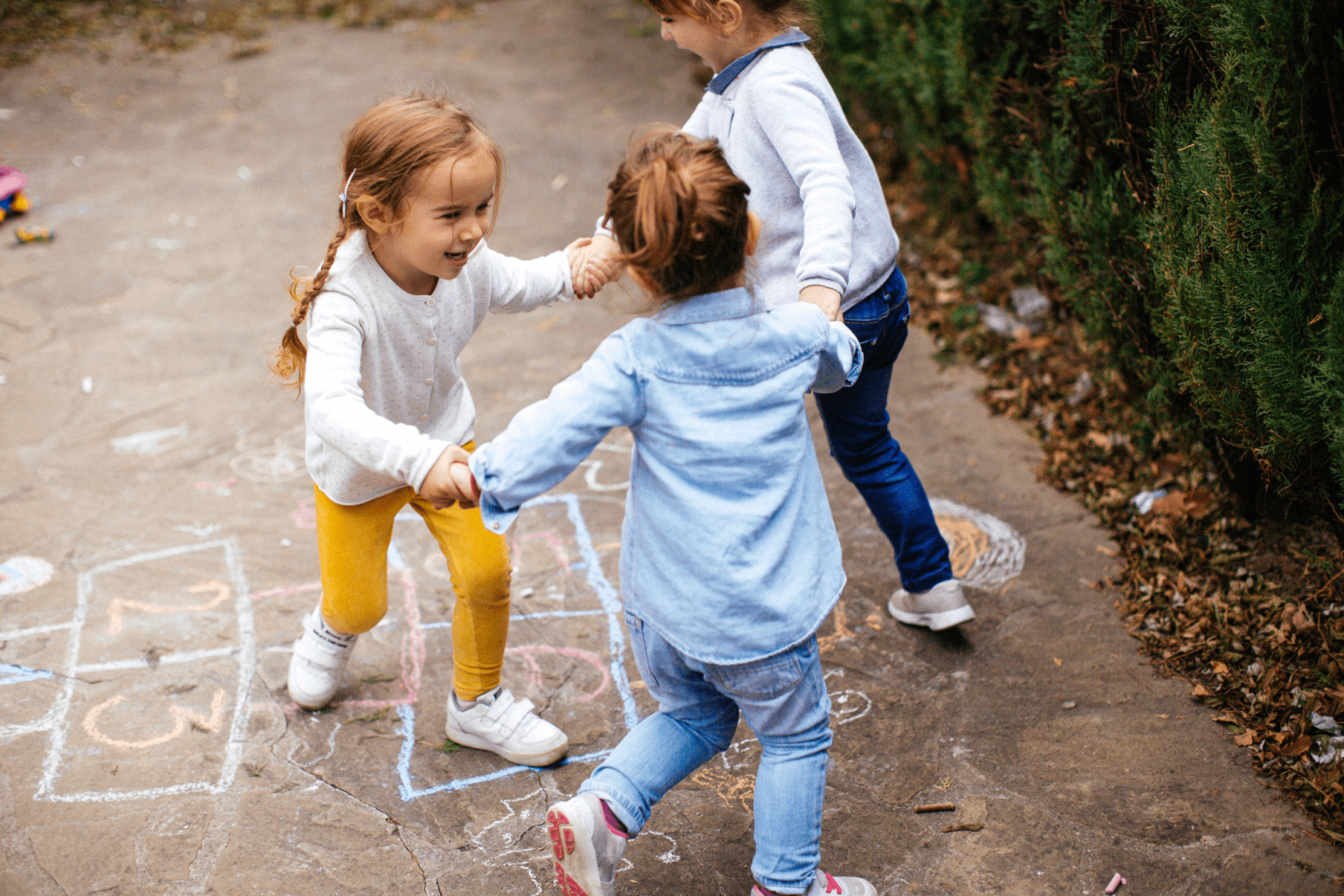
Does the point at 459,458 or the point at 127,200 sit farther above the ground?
the point at 459,458

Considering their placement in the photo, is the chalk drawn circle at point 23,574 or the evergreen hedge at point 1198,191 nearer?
the evergreen hedge at point 1198,191

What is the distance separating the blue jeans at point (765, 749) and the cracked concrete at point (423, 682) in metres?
0.29

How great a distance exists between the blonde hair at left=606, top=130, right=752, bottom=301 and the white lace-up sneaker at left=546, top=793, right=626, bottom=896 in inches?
34.9

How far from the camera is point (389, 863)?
7.00ft

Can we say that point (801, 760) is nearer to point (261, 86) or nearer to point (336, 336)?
point (336, 336)

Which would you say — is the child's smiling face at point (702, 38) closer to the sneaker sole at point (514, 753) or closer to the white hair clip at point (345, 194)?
Result: the white hair clip at point (345, 194)

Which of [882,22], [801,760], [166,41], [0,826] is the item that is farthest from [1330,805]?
[166,41]

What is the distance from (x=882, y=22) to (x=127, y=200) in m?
3.96

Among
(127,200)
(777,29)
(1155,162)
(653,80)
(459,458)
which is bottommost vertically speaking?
(127,200)

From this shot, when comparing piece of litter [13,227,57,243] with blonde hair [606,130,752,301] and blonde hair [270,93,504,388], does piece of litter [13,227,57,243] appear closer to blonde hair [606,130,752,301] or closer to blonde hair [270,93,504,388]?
blonde hair [270,93,504,388]

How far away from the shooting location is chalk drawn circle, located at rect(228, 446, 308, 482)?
3480 millimetres

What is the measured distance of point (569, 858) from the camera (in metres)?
1.81

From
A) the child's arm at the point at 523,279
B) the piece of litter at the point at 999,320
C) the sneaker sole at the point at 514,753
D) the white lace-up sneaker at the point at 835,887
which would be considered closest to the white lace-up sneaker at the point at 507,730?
the sneaker sole at the point at 514,753

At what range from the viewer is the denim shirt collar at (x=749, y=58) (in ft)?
7.45
